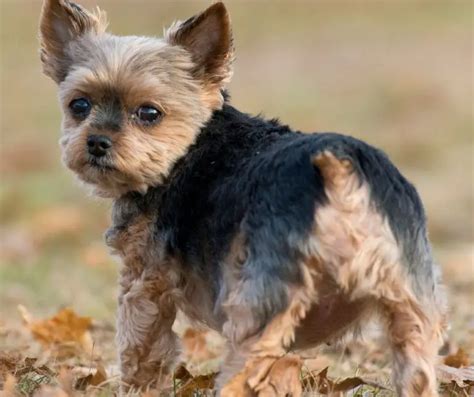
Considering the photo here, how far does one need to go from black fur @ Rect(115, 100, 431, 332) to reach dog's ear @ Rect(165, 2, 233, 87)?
51 cm

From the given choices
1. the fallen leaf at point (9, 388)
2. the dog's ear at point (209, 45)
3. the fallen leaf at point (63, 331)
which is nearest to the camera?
the fallen leaf at point (9, 388)

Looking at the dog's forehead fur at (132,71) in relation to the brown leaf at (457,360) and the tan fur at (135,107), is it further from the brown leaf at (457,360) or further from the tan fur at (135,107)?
the brown leaf at (457,360)

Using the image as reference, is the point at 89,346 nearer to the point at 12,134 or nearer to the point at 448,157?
the point at 448,157

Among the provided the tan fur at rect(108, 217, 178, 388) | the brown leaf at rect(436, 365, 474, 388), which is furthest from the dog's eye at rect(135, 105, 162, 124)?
the brown leaf at rect(436, 365, 474, 388)

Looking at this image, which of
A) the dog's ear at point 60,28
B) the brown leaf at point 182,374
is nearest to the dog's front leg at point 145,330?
the brown leaf at point 182,374

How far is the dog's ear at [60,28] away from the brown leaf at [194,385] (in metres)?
1.69

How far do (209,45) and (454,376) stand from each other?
2.03m

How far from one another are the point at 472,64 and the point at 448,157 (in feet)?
23.5

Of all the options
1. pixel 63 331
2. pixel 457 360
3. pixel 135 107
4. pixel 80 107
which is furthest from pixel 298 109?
pixel 135 107

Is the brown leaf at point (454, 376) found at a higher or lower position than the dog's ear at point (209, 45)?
lower

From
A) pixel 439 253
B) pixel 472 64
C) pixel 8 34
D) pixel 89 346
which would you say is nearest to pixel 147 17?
pixel 8 34

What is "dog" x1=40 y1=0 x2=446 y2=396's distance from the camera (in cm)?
440

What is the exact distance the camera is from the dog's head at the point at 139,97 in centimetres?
537

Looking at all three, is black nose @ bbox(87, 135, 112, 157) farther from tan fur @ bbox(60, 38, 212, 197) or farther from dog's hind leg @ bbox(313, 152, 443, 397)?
dog's hind leg @ bbox(313, 152, 443, 397)
